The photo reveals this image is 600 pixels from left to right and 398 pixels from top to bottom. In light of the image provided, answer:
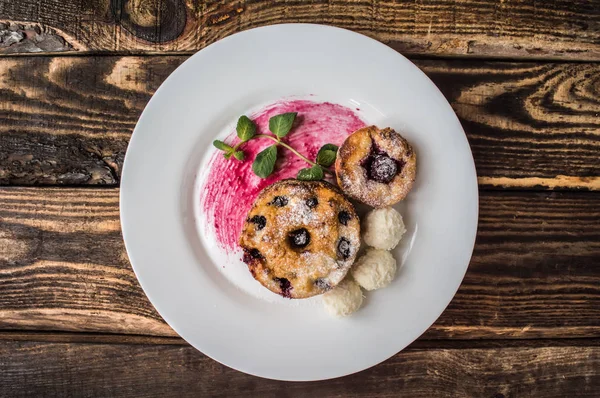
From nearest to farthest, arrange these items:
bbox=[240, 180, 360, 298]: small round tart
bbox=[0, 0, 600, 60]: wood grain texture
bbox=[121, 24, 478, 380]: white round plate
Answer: bbox=[240, 180, 360, 298]: small round tart < bbox=[121, 24, 478, 380]: white round plate < bbox=[0, 0, 600, 60]: wood grain texture

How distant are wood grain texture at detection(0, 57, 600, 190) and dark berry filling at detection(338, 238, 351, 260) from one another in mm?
703

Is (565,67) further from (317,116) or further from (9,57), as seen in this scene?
(9,57)

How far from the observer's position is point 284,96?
209cm

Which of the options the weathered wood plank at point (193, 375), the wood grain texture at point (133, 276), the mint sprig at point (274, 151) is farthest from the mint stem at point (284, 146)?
the weathered wood plank at point (193, 375)

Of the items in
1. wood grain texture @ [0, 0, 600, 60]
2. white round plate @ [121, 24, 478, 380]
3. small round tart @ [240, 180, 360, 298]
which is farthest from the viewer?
wood grain texture @ [0, 0, 600, 60]

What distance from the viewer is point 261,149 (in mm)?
2094

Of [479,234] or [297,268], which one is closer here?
[297,268]

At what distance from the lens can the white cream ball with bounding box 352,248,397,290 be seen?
1.95 meters

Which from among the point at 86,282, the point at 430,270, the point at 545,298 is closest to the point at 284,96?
the point at 430,270

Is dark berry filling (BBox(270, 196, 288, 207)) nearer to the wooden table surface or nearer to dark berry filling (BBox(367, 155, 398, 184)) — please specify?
dark berry filling (BBox(367, 155, 398, 184))

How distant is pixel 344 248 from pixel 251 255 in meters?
0.36

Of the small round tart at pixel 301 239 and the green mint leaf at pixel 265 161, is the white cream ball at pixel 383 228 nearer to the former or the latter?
the small round tart at pixel 301 239

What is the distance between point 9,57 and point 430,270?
6.51 ft

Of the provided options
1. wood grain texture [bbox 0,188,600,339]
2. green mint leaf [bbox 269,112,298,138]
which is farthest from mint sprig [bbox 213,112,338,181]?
wood grain texture [bbox 0,188,600,339]
